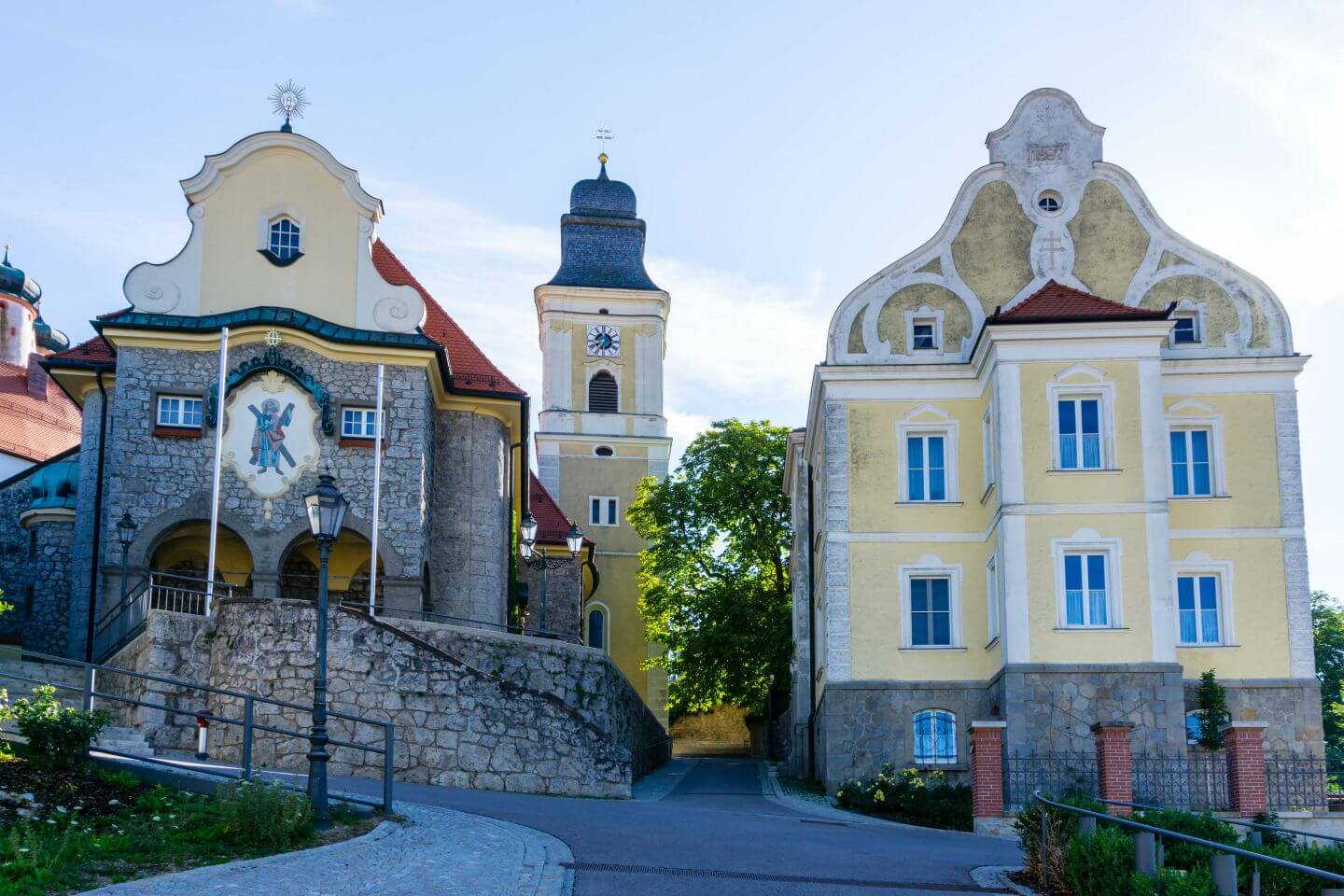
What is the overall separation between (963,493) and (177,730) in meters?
15.6

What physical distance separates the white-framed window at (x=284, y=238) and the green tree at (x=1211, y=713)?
66.0 ft

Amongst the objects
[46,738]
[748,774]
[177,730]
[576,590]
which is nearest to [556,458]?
[576,590]

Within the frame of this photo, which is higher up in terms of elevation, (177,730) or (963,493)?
(963,493)

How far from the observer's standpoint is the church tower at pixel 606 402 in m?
67.1

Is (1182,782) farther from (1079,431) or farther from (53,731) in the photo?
(53,731)

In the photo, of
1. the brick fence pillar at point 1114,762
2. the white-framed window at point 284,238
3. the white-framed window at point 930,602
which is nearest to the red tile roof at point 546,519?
the white-framed window at point 284,238

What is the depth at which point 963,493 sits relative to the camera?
33.5m

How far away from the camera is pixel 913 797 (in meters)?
29.7

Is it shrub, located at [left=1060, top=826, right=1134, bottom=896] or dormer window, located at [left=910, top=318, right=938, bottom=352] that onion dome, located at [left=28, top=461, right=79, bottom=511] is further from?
shrub, located at [left=1060, top=826, right=1134, bottom=896]

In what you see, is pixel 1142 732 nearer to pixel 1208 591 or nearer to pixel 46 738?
pixel 1208 591

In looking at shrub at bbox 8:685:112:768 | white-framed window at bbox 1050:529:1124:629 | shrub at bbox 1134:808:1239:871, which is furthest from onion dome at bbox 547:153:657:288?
shrub at bbox 1134:808:1239:871

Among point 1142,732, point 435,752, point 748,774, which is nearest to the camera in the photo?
point 435,752

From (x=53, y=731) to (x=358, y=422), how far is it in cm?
1774

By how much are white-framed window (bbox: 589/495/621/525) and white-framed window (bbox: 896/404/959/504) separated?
117ft
